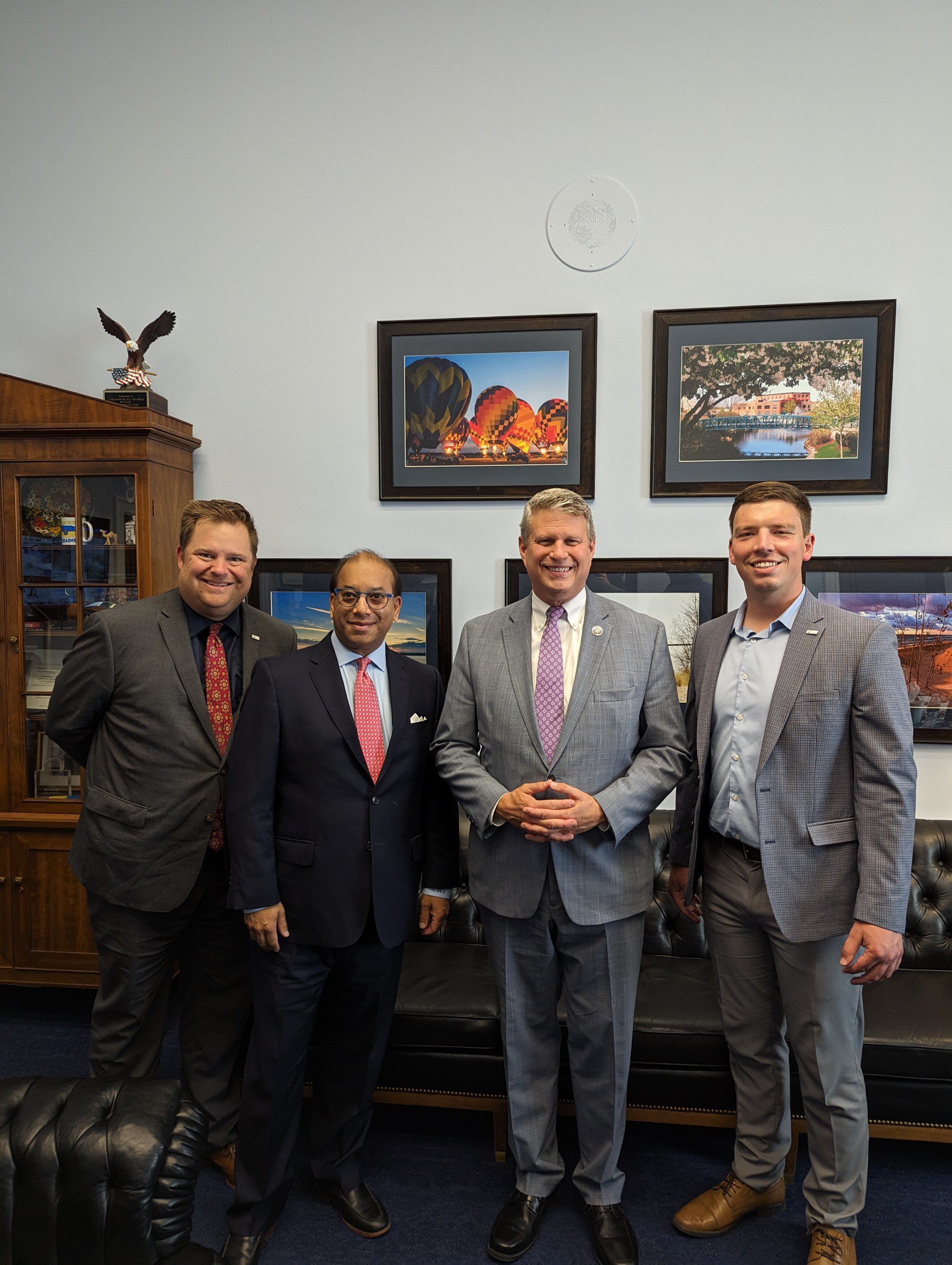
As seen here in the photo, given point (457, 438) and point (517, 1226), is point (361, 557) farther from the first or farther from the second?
point (517, 1226)

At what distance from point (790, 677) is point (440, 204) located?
2.22 metres

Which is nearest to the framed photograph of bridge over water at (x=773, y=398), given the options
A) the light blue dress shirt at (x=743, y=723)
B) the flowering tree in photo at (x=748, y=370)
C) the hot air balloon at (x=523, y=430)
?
the flowering tree in photo at (x=748, y=370)

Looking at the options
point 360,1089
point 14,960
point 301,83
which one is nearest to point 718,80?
point 301,83

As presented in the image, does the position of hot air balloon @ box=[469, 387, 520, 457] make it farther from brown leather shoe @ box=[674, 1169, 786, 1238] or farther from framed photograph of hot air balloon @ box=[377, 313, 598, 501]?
brown leather shoe @ box=[674, 1169, 786, 1238]

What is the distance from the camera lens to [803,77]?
Result: 107 inches

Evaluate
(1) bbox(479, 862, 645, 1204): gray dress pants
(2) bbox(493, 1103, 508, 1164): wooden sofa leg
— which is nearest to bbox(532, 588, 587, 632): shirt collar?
(1) bbox(479, 862, 645, 1204): gray dress pants

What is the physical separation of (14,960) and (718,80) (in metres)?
4.11

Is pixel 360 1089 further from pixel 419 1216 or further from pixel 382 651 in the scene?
pixel 382 651

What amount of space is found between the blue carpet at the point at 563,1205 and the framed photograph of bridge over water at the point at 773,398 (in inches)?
83.9

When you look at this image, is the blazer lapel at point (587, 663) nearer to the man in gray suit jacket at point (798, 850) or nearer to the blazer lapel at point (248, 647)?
the man in gray suit jacket at point (798, 850)

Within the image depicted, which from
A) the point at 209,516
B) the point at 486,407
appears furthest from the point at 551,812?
the point at 486,407

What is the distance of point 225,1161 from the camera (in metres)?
2.15

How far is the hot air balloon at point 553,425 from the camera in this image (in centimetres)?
289

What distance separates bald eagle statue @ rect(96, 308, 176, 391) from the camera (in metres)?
2.86
